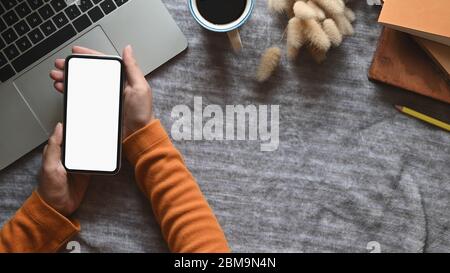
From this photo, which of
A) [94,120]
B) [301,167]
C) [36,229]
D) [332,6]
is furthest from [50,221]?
[332,6]

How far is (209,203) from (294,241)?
11cm

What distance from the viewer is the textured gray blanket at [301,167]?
2.15ft

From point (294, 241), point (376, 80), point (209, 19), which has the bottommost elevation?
point (294, 241)

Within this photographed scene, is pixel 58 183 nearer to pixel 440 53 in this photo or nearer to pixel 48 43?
pixel 48 43

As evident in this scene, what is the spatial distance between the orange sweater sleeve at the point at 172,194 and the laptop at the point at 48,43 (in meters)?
0.09

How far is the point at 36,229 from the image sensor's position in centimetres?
64

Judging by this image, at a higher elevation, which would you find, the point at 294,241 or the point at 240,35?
the point at 240,35

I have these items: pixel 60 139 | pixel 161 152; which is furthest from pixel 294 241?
pixel 60 139

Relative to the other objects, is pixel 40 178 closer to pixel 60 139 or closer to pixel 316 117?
pixel 60 139

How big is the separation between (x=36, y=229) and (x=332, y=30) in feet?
1.38

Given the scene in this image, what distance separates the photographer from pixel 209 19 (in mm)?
612

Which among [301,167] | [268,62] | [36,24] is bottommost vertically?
[301,167]
